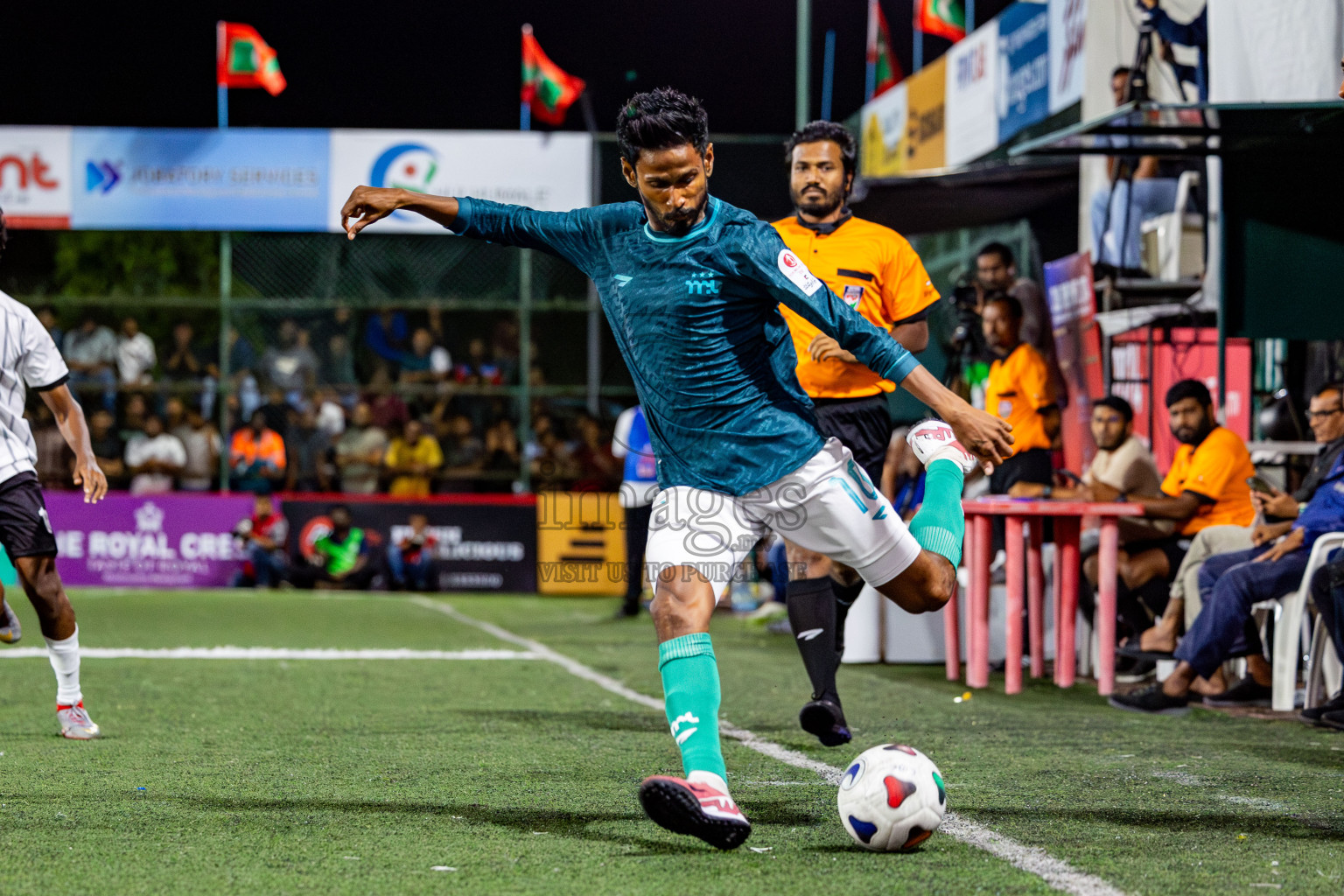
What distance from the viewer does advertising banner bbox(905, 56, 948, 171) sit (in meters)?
16.6

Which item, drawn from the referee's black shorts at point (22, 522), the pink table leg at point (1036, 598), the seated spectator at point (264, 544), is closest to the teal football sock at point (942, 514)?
the referee's black shorts at point (22, 522)

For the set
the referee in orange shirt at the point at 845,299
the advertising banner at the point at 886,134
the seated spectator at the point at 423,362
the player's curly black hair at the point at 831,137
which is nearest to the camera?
the referee in orange shirt at the point at 845,299

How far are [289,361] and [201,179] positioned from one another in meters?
2.57

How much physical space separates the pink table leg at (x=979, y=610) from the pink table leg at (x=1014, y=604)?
0.13m

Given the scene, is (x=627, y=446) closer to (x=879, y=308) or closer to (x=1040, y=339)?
(x=1040, y=339)

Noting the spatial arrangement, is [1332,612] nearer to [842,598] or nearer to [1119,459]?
[842,598]

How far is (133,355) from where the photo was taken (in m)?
20.2

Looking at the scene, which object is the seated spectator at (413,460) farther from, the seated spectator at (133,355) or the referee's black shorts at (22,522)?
the referee's black shorts at (22,522)

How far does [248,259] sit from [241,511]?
143 inches

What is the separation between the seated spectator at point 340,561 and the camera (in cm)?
1850

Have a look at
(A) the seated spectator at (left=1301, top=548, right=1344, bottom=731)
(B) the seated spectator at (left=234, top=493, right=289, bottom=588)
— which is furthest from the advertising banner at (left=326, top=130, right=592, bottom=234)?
(A) the seated spectator at (left=1301, top=548, right=1344, bottom=731)

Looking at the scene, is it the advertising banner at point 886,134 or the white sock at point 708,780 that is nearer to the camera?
the white sock at point 708,780

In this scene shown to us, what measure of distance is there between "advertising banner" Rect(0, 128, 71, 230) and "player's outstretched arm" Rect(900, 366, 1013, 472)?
18345 mm

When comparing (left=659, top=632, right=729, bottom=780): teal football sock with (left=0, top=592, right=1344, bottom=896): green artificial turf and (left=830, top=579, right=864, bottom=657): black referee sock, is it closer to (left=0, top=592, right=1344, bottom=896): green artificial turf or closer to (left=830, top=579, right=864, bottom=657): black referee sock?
(left=0, top=592, right=1344, bottom=896): green artificial turf
